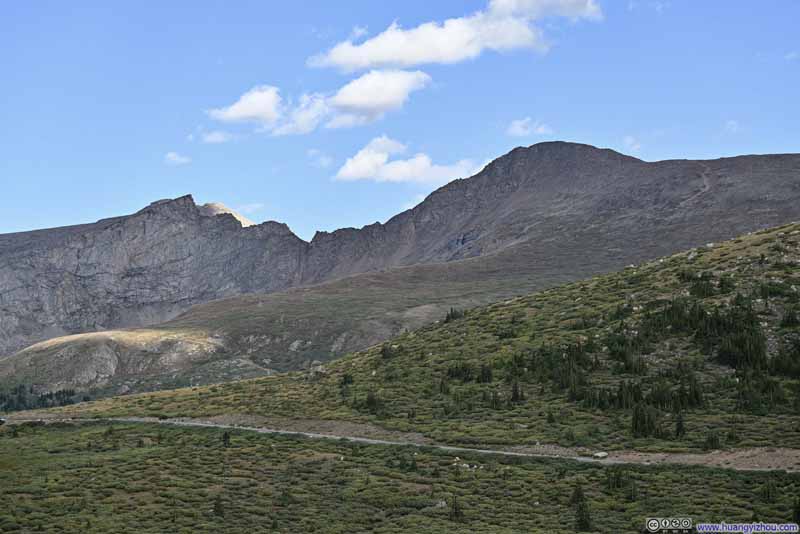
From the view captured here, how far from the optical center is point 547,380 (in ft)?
168

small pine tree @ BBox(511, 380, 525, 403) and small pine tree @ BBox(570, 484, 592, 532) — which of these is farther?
small pine tree @ BBox(511, 380, 525, 403)

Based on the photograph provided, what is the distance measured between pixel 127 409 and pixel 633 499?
4902 cm

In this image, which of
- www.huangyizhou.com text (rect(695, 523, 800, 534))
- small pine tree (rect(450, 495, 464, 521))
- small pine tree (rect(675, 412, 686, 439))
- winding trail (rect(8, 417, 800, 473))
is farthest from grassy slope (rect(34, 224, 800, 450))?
www.huangyizhou.com text (rect(695, 523, 800, 534))

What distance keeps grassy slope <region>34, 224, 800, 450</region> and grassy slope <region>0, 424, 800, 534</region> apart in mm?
5539

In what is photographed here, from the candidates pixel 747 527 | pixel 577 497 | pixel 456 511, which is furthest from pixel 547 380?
pixel 747 527

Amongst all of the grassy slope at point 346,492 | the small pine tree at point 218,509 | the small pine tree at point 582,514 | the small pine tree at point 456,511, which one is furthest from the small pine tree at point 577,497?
the small pine tree at point 218,509

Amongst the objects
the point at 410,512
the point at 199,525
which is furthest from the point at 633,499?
the point at 199,525

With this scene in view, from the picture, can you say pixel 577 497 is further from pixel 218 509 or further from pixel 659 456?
pixel 218 509

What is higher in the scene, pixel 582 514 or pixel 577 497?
pixel 582 514

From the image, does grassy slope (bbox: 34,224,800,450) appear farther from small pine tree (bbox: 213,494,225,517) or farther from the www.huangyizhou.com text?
small pine tree (bbox: 213,494,225,517)

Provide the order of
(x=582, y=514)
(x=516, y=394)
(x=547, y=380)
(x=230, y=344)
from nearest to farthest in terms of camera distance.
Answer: (x=582, y=514) < (x=516, y=394) < (x=547, y=380) < (x=230, y=344)

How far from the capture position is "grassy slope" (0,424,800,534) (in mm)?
29219

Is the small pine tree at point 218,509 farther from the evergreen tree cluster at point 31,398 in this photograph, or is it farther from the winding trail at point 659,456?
the evergreen tree cluster at point 31,398

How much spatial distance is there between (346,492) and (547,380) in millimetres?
20112
